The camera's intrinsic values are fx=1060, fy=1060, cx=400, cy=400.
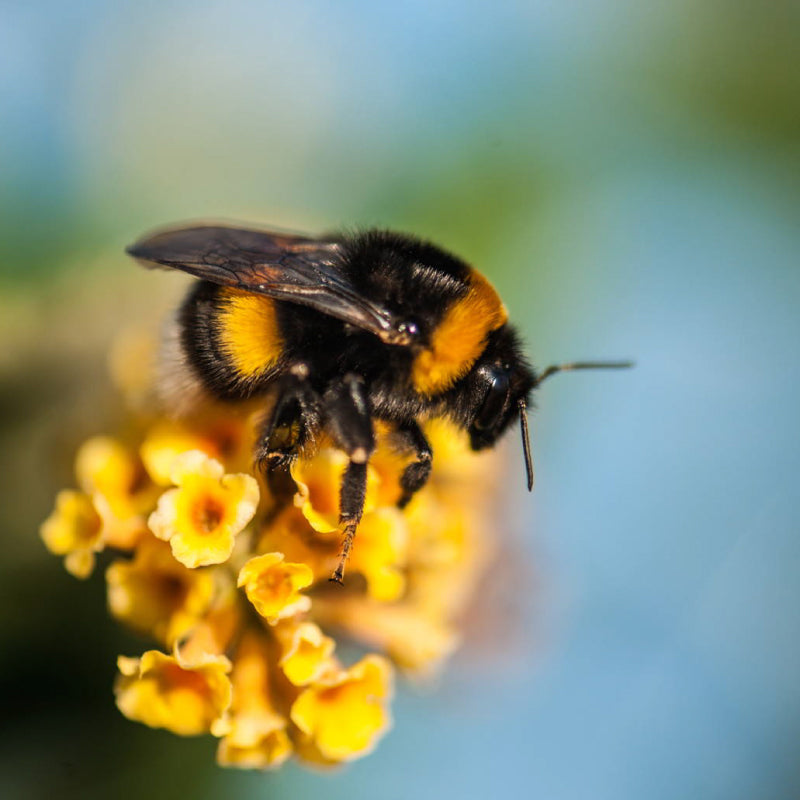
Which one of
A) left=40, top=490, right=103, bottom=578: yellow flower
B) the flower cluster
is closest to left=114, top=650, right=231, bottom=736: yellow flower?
the flower cluster

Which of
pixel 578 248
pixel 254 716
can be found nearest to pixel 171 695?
pixel 254 716

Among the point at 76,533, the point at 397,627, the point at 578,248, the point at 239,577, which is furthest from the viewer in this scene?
the point at 578,248

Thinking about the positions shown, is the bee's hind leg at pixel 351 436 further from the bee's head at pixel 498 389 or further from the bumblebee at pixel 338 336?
the bee's head at pixel 498 389

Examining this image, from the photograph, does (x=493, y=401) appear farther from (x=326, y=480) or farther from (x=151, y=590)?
(x=151, y=590)

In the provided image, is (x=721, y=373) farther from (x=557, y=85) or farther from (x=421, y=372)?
(x=421, y=372)

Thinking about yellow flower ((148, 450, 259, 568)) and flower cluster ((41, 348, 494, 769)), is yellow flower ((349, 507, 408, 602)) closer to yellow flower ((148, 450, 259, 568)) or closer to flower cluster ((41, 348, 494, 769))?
flower cluster ((41, 348, 494, 769))
